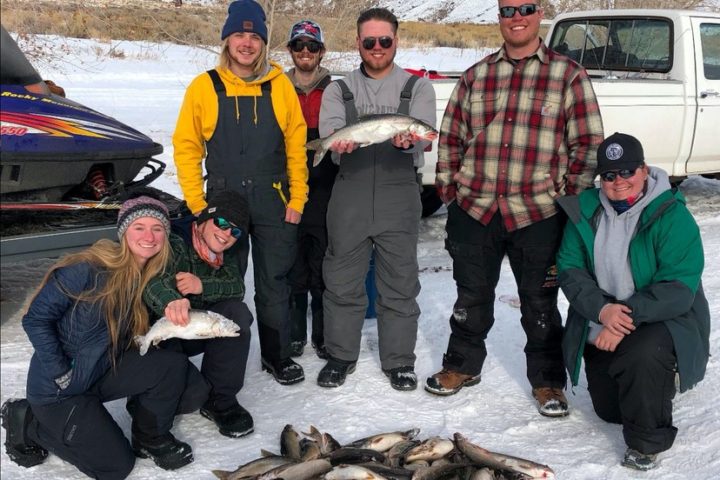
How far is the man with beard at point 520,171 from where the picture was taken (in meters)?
3.66

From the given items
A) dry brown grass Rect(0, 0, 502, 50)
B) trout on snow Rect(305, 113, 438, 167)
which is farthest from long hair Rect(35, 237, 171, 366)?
dry brown grass Rect(0, 0, 502, 50)

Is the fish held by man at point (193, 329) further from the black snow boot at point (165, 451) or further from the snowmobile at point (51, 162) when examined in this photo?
the snowmobile at point (51, 162)

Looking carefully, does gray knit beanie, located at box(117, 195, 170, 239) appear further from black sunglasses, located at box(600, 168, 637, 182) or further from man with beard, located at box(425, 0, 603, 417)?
black sunglasses, located at box(600, 168, 637, 182)

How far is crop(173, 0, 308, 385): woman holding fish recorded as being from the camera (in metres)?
3.75

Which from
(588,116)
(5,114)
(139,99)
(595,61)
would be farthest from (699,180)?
(139,99)

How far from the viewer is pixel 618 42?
7.86 metres

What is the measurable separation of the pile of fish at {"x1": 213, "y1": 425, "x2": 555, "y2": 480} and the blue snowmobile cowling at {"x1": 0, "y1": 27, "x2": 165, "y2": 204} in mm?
1991

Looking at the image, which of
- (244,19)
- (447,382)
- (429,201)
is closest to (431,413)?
(447,382)

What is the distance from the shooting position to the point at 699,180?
9.87 metres

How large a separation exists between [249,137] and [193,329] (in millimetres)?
1073

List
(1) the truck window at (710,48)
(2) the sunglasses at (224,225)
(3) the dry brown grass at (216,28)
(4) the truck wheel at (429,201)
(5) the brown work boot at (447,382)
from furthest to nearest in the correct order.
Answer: (3) the dry brown grass at (216,28)
(1) the truck window at (710,48)
(4) the truck wheel at (429,201)
(5) the brown work boot at (447,382)
(2) the sunglasses at (224,225)

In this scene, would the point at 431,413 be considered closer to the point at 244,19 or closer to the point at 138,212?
the point at 138,212

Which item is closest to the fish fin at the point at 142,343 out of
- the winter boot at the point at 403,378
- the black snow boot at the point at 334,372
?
the black snow boot at the point at 334,372

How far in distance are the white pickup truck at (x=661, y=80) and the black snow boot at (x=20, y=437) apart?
461 centimetres
